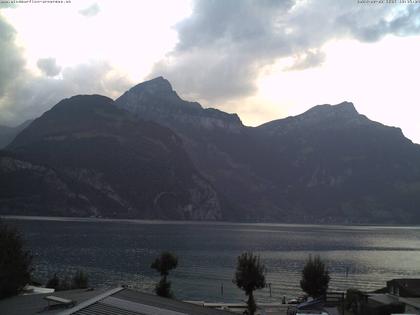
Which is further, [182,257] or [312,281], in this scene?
[182,257]

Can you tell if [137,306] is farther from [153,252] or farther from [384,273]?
[153,252]

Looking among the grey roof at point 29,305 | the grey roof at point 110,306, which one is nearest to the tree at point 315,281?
the grey roof at point 110,306

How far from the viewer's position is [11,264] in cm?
4628

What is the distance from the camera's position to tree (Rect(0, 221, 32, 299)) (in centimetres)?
4291

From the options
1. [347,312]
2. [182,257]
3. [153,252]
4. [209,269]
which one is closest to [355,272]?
[209,269]

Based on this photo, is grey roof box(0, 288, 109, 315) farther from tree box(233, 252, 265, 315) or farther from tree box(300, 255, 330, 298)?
tree box(300, 255, 330, 298)

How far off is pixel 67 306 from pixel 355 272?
117m

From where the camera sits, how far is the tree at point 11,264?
1689 inches

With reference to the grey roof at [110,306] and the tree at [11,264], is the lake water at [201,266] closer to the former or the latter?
the tree at [11,264]

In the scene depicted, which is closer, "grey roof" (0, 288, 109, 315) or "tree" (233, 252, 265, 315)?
"grey roof" (0, 288, 109, 315)

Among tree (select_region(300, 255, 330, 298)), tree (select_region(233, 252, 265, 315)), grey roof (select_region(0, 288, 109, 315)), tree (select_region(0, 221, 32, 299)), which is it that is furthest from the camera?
tree (select_region(300, 255, 330, 298))

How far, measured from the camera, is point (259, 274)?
65.4 metres

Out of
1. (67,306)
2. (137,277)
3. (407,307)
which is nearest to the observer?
(67,306)

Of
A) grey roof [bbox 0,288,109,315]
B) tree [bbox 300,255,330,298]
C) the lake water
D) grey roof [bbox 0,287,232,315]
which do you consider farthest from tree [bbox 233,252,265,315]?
grey roof [bbox 0,288,109,315]
